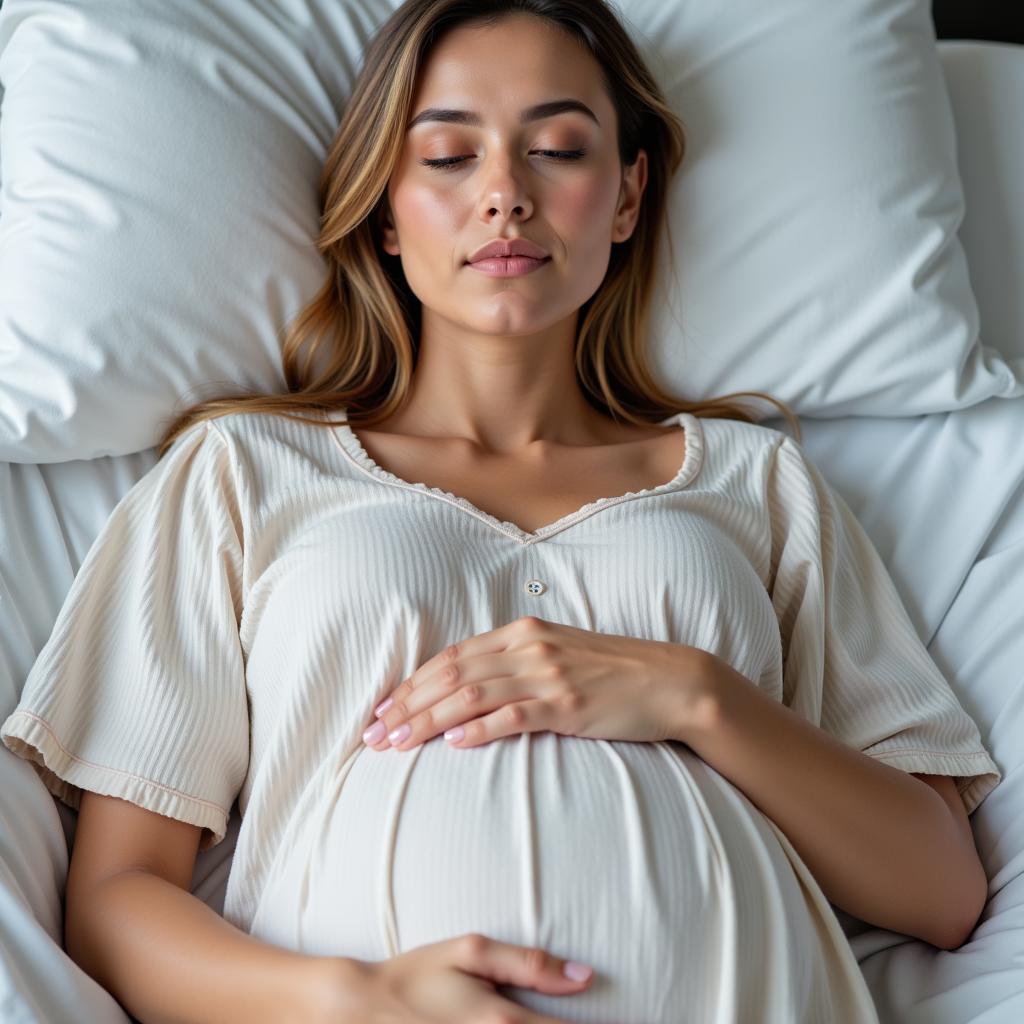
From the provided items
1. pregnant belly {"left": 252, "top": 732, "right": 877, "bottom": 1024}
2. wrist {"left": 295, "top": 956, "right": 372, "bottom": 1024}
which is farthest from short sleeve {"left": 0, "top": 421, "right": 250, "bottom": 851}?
wrist {"left": 295, "top": 956, "right": 372, "bottom": 1024}

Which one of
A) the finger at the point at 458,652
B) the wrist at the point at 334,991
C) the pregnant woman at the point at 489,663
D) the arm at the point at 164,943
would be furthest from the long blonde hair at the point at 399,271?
the wrist at the point at 334,991

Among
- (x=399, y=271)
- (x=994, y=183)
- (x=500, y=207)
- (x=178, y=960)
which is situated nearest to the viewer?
(x=178, y=960)

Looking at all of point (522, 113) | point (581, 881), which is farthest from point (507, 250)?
point (581, 881)

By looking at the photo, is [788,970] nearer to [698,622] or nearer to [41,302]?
[698,622]

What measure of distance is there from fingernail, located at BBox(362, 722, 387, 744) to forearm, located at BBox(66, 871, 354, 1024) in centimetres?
20

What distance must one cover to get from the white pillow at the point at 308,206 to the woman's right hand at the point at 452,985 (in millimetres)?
744

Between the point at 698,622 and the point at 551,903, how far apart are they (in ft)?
1.25

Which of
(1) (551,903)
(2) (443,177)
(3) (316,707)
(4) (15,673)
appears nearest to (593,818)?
(1) (551,903)

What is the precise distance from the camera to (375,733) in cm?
124

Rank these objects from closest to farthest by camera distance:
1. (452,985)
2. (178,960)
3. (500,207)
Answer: (452,985) → (178,960) → (500,207)

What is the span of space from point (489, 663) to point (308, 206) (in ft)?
2.27

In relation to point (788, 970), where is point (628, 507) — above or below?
above

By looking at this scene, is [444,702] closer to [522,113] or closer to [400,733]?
[400,733]

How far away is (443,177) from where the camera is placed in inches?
57.9
